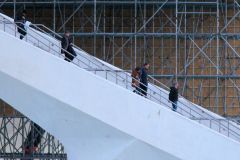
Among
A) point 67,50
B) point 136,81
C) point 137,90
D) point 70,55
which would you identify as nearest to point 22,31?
point 67,50

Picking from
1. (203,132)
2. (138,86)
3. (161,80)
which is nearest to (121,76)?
(138,86)

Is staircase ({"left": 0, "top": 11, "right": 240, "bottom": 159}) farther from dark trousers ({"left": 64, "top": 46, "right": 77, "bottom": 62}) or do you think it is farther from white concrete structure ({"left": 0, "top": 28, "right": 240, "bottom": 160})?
dark trousers ({"left": 64, "top": 46, "right": 77, "bottom": 62})

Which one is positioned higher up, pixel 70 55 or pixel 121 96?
pixel 70 55

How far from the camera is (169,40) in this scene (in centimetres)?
2823

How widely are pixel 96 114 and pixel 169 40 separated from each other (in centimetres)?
911

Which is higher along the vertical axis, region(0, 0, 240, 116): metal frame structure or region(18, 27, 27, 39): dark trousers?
region(0, 0, 240, 116): metal frame structure

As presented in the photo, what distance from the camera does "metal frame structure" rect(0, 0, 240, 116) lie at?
27.8 meters

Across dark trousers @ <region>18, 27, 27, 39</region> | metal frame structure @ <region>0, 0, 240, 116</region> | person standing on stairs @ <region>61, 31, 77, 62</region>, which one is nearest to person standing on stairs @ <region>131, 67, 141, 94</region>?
person standing on stairs @ <region>61, 31, 77, 62</region>

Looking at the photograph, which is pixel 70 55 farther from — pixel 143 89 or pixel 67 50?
pixel 143 89

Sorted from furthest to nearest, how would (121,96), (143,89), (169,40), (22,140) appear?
1. (169,40)
2. (22,140)
3. (143,89)
4. (121,96)

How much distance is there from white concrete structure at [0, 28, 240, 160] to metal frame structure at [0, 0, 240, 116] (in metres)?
7.91

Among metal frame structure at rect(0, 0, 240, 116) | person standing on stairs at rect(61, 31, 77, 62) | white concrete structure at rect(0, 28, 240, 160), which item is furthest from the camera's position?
metal frame structure at rect(0, 0, 240, 116)

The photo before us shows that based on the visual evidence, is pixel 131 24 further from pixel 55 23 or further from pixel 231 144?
pixel 231 144

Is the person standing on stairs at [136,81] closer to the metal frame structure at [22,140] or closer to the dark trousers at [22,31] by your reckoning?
the dark trousers at [22,31]
